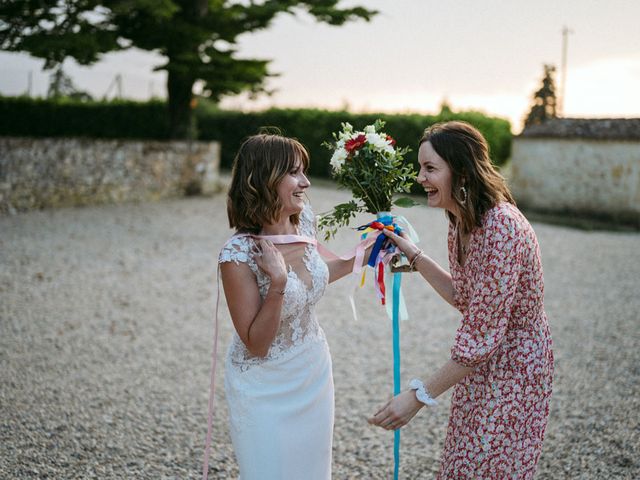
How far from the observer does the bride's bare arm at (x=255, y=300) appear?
7.48 feet

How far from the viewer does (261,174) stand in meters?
2.39

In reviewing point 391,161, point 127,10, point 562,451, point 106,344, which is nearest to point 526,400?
point 391,161

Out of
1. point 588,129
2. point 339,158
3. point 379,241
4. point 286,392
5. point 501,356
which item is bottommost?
point 286,392

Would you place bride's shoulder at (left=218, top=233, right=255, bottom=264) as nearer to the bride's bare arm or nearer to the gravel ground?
the bride's bare arm

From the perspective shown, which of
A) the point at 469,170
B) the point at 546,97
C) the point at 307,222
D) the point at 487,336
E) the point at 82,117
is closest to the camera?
the point at 487,336

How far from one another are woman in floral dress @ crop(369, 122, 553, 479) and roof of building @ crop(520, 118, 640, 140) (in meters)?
17.9

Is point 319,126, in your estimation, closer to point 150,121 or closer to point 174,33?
point 150,121

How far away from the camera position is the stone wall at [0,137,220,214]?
1330cm

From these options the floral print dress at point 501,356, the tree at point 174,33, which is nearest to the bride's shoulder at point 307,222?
the floral print dress at point 501,356

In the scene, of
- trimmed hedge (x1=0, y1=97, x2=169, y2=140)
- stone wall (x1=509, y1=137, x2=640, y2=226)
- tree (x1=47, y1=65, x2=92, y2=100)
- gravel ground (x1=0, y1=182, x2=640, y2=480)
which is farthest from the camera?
tree (x1=47, y1=65, x2=92, y2=100)

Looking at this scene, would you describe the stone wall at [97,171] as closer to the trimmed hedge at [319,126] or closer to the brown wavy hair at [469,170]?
the trimmed hedge at [319,126]

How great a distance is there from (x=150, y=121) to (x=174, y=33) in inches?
336

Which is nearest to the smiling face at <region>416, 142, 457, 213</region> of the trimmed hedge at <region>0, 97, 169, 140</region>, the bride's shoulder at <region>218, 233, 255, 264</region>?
the bride's shoulder at <region>218, 233, 255, 264</region>

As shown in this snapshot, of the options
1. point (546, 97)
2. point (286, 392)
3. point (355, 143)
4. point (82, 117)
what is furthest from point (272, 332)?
point (546, 97)
